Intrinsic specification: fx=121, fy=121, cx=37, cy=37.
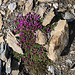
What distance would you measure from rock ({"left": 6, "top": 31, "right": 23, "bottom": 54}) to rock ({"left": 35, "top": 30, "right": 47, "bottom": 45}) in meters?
1.37

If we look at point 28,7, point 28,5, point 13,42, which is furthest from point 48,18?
point 13,42

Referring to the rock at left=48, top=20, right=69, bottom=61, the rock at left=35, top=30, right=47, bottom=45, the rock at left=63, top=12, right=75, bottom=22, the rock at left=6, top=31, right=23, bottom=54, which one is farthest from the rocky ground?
the rock at left=35, top=30, right=47, bottom=45

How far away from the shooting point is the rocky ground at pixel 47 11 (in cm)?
723

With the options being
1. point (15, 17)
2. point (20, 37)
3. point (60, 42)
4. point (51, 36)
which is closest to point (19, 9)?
point (15, 17)

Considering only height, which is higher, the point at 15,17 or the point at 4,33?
the point at 15,17

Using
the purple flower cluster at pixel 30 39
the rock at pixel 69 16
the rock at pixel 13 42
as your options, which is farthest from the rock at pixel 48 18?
the rock at pixel 13 42

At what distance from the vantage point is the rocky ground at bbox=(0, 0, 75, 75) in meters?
7.23

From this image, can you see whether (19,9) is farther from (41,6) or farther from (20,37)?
(20,37)

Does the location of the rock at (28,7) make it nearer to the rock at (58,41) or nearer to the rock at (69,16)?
the rock at (69,16)

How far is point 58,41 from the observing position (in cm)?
694

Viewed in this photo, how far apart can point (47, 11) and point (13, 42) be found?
10.2 ft

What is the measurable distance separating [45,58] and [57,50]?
0.96 metres

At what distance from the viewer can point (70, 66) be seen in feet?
23.5

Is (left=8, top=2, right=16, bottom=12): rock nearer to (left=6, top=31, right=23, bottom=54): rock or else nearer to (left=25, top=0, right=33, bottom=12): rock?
(left=25, top=0, right=33, bottom=12): rock
